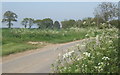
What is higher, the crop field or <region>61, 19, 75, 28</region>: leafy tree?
<region>61, 19, 75, 28</region>: leafy tree

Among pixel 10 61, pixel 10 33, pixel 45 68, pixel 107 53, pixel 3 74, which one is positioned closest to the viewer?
pixel 107 53

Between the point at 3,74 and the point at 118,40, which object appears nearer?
the point at 3,74

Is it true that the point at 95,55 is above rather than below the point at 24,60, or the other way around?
above

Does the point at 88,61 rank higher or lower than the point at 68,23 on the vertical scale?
lower

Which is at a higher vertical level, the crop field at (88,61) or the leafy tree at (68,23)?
the leafy tree at (68,23)

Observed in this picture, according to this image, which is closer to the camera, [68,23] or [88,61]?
[88,61]

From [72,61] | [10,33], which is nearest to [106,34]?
[72,61]

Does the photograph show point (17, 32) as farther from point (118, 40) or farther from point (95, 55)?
point (95, 55)

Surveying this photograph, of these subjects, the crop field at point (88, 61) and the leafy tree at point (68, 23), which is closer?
the crop field at point (88, 61)

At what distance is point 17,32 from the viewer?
2556 centimetres

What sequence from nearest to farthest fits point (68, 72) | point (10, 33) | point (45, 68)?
point (68, 72) → point (45, 68) → point (10, 33)

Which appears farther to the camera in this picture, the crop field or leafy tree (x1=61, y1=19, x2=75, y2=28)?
leafy tree (x1=61, y1=19, x2=75, y2=28)

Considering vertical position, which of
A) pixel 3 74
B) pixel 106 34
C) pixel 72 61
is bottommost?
pixel 3 74

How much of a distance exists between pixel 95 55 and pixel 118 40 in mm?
3232
